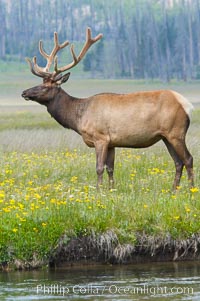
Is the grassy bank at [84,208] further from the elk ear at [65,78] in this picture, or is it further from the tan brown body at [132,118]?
the elk ear at [65,78]

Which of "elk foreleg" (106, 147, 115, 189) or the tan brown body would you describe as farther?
"elk foreleg" (106, 147, 115, 189)

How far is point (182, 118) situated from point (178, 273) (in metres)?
4.41

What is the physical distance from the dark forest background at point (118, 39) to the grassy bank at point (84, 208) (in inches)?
3330

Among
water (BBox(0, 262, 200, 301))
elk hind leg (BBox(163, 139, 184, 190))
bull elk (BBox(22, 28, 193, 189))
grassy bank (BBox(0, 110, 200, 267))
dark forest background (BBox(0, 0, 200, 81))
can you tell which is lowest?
water (BBox(0, 262, 200, 301))

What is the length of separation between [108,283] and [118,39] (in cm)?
10832

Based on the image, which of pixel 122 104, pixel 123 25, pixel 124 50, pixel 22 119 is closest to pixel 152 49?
pixel 124 50

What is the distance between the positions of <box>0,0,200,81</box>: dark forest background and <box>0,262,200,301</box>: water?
89.2 meters

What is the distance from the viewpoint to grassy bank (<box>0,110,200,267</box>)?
38.6ft

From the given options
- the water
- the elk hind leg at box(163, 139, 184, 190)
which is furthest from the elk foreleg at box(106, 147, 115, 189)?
the water

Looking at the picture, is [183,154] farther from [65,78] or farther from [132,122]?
[65,78]

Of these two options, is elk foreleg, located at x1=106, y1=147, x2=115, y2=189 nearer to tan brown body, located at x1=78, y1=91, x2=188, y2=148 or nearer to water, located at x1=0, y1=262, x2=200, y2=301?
tan brown body, located at x1=78, y1=91, x2=188, y2=148

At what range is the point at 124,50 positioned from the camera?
112 metres

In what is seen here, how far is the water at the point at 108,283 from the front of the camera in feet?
32.8

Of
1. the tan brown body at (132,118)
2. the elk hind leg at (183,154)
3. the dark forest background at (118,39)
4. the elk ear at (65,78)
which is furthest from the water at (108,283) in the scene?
the dark forest background at (118,39)
